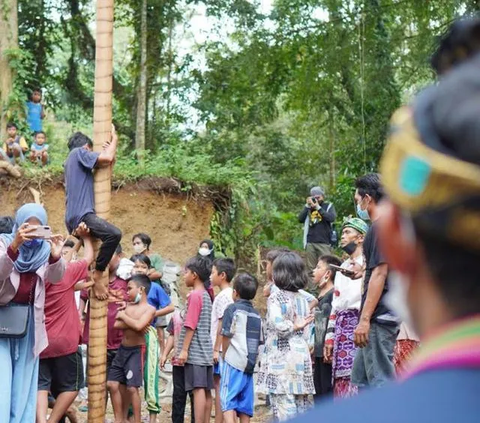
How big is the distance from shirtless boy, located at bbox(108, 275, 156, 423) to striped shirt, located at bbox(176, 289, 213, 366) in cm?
37

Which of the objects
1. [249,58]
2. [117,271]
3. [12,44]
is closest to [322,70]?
[249,58]

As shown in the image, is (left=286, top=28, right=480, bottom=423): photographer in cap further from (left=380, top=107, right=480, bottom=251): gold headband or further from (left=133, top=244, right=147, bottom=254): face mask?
(left=133, top=244, right=147, bottom=254): face mask

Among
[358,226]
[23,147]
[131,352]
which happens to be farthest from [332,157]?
[358,226]

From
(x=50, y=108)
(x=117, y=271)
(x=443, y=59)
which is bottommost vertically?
(x=117, y=271)

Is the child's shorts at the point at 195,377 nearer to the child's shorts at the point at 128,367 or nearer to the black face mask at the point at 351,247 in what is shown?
the child's shorts at the point at 128,367

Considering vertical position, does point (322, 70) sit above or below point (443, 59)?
above

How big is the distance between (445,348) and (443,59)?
48 cm

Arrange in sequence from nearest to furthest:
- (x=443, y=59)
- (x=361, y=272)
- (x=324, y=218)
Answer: (x=443, y=59), (x=361, y=272), (x=324, y=218)

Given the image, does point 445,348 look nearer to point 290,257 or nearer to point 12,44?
point 290,257

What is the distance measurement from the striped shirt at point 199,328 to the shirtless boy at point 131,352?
375 millimetres

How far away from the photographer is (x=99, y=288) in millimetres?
8750

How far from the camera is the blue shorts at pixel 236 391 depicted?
886cm

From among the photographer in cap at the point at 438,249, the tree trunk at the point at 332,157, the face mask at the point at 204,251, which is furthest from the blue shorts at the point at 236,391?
the tree trunk at the point at 332,157

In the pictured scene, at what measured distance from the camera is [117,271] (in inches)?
400
